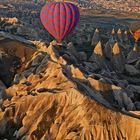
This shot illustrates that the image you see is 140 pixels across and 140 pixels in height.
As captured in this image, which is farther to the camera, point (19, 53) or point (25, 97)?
point (19, 53)

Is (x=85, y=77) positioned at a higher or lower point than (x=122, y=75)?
higher

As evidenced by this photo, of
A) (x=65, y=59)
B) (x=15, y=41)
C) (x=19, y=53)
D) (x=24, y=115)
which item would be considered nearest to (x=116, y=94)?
(x=24, y=115)

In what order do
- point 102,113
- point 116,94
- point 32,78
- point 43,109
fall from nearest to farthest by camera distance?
1. point 102,113
2. point 43,109
3. point 116,94
4. point 32,78

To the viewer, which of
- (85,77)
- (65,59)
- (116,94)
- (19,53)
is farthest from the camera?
(19,53)

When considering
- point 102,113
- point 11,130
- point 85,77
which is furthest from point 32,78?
point 102,113

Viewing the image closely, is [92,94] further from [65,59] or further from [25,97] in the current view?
[65,59]

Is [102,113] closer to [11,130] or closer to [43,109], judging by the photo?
[43,109]
